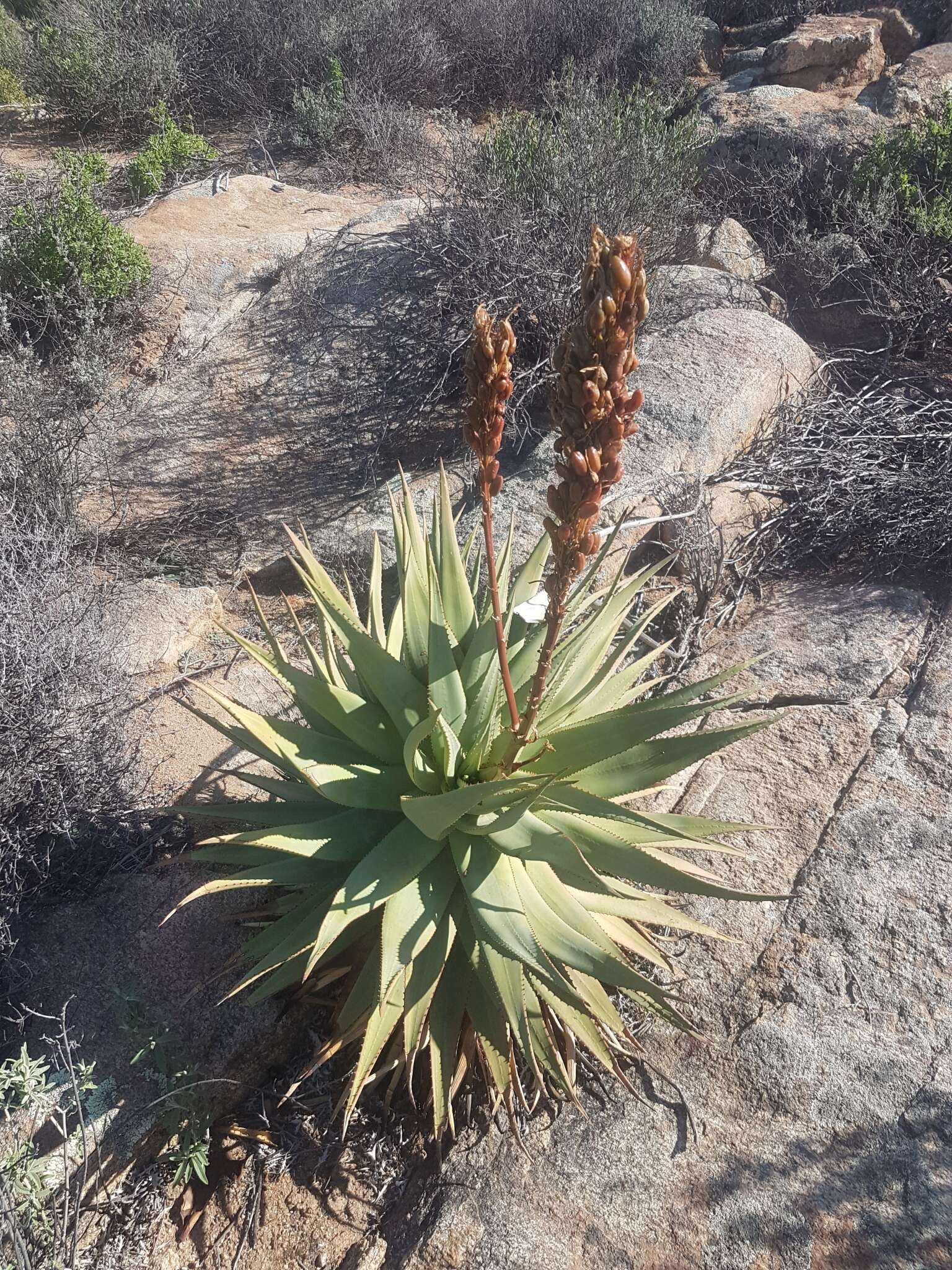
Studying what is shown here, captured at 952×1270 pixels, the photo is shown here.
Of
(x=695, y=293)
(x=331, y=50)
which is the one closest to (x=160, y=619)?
(x=695, y=293)

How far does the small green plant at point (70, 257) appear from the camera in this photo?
5.82 metres

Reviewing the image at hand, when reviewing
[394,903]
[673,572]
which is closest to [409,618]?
[394,903]

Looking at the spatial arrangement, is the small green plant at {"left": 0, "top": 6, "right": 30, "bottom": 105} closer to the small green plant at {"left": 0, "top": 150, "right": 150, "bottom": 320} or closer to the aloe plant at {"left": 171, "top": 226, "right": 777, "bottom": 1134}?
the small green plant at {"left": 0, "top": 150, "right": 150, "bottom": 320}

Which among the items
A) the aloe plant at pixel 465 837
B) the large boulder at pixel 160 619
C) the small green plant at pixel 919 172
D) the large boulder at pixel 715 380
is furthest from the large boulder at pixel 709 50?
the aloe plant at pixel 465 837

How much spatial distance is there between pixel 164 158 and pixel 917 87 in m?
6.55

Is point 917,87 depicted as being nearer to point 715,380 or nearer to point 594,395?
point 715,380

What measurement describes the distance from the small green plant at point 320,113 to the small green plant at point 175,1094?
8.88 m

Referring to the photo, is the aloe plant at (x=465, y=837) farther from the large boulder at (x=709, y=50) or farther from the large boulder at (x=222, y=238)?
the large boulder at (x=709, y=50)

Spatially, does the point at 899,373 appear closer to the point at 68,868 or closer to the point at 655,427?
the point at 655,427

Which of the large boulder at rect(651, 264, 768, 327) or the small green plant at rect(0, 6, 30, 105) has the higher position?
the small green plant at rect(0, 6, 30, 105)

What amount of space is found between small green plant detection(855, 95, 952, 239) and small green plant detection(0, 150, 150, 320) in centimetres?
520

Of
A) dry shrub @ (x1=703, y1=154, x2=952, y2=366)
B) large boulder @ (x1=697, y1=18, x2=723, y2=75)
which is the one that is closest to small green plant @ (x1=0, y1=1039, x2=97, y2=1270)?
dry shrub @ (x1=703, y1=154, x2=952, y2=366)

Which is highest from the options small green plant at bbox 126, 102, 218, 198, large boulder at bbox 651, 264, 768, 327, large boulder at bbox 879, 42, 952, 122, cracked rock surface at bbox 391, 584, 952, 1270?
small green plant at bbox 126, 102, 218, 198

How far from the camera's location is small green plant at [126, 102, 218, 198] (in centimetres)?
763
